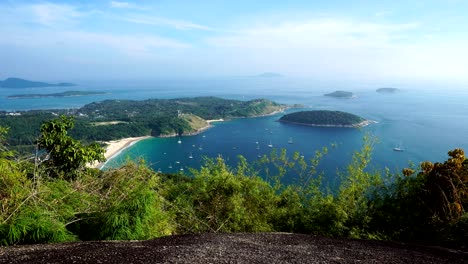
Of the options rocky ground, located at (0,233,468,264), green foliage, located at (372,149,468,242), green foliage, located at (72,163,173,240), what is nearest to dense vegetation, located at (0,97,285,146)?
green foliage, located at (72,163,173,240)

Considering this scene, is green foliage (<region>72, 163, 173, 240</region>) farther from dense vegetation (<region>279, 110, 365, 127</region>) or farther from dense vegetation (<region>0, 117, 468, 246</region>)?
dense vegetation (<region>279, 110, 365, 127</region>)

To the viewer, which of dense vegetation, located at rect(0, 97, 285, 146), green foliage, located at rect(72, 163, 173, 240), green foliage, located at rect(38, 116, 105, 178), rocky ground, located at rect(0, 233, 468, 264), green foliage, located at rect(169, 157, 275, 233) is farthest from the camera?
dense vegetation, located at rect(0, 97, 285, 146)

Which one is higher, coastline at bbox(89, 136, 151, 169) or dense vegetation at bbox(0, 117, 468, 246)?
dense vegetation at bbox(0, 117, 468, 246)

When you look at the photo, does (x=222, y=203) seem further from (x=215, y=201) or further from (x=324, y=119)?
(x=324, y=119)

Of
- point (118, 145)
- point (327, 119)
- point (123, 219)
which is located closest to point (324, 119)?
point (327, 119)

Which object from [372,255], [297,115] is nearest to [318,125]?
[297,115]

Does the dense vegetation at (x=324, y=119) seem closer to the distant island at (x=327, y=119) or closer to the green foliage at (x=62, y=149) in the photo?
the distant island at (x=327, y=119)

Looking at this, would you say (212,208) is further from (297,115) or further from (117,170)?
(297,115)

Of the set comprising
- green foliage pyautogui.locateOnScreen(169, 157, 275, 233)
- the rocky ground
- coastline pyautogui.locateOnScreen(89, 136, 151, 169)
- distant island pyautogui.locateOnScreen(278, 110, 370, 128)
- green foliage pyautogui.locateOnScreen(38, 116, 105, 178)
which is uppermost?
green foliage pyautogui.locateOnScreen(38, 116, 105, 178)
